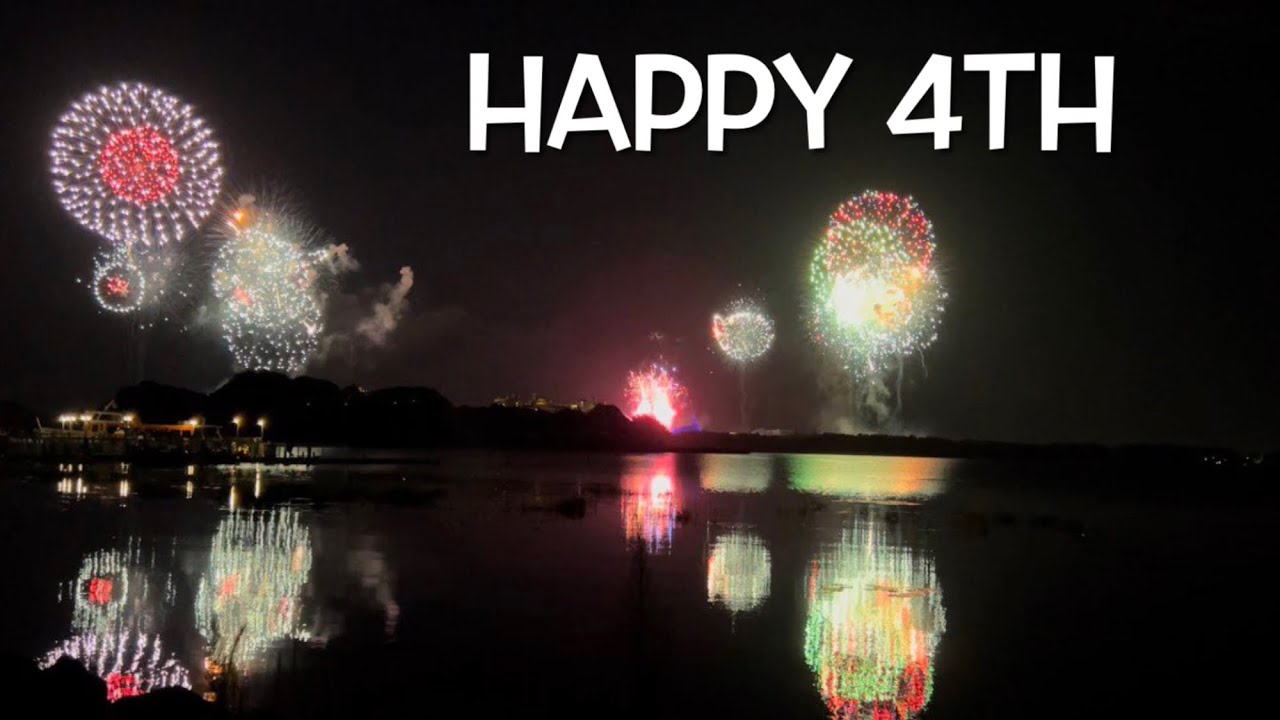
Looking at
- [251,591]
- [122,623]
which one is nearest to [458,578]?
[251,591]

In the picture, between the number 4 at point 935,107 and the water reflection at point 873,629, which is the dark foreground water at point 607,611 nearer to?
the water reflection at point 873,629

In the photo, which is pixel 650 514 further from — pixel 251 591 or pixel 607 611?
pixel 251 591

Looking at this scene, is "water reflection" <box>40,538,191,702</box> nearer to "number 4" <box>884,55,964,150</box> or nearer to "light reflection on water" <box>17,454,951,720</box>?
"light reflection on water" <box>17,454,951,720</box>

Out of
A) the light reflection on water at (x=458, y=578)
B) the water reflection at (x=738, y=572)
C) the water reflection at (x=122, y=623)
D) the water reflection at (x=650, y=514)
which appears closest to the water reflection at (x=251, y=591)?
the light reflection on water at (x=458, y=578)

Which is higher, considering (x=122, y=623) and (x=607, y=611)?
(x=122, y=623)

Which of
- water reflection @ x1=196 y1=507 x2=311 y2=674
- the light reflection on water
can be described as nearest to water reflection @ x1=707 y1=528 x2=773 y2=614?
the light reflection on water

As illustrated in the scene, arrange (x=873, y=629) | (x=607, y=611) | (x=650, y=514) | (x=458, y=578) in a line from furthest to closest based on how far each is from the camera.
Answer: (x=650, y=514)
(x=458, y=578)
(x=607, y=611)
(x=873, y=629)
